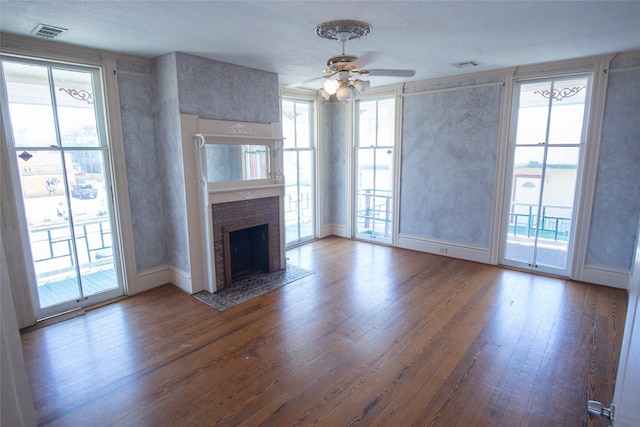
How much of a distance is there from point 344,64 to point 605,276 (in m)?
4.19

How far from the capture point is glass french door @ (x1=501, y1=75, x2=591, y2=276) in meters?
4.31

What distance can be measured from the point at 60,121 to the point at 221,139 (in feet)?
5.28

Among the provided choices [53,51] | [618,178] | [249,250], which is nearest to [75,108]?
[53,51]

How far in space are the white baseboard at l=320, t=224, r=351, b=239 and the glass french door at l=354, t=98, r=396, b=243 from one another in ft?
0.96

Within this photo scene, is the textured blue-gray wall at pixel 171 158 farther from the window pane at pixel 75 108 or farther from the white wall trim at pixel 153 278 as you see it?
the window pane at pixel 75 108

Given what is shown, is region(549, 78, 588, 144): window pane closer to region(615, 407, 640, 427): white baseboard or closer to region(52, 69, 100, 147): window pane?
region(615, 407, 640, 427): white baseboard

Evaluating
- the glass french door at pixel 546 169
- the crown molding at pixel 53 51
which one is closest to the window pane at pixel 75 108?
the crown molding at pixel 53 51

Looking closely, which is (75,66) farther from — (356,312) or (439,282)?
(439,282)

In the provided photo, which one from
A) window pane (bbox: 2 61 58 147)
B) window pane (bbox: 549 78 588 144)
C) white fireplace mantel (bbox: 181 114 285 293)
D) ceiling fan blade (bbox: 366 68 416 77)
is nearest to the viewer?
ceiling fan blade (bbox: 366 68 416 77)

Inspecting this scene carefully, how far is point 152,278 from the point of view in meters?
4.30

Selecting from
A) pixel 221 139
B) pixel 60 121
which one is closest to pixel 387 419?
pixel 221 139

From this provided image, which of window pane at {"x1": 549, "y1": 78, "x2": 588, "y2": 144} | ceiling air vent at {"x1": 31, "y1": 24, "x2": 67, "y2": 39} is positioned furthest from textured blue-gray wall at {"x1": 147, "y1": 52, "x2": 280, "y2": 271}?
window pane at {"x1": 549, "y1": 78, "x2": 588, "y2": 144}

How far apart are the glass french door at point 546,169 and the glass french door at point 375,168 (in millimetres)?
1906

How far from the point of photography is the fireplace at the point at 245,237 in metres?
4.15
